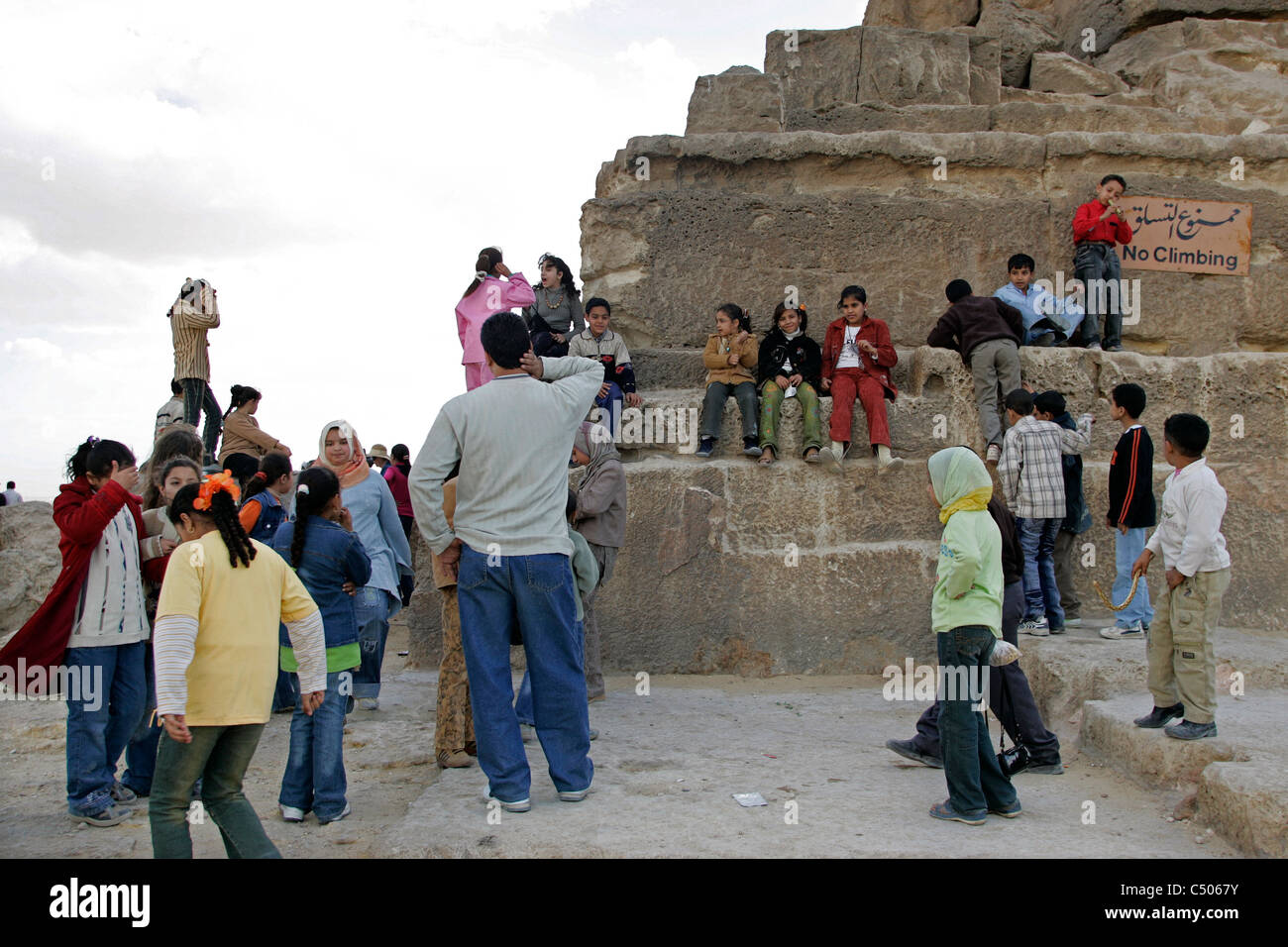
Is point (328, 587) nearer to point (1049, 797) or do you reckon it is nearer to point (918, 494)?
point (1049, 797)

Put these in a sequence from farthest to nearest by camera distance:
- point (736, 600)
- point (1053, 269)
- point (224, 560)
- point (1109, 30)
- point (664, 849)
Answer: point (1109, 30), point (1053, 269), point (736, 600), point (664, 849), point (224, 560)

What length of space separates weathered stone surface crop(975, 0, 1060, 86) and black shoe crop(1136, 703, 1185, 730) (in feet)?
23.0

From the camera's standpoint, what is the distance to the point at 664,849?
10.8 ft

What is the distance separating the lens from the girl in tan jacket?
6461mm

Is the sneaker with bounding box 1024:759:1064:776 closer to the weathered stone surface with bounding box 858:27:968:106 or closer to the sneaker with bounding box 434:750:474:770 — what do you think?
the sneaker with bounding box 434:750:474:770

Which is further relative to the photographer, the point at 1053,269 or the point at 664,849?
the point at 1053,269

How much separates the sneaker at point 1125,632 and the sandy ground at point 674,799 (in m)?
1.30

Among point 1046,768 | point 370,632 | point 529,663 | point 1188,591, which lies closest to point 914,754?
point 1046,768

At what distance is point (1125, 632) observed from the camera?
5.88 m

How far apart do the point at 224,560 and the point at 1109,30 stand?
10.2 m

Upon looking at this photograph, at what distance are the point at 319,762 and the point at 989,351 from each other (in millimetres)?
4877

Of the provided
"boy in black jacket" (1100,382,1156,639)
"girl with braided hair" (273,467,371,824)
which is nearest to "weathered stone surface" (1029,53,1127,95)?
"boy in black jacket" (1100,382,1156,639)

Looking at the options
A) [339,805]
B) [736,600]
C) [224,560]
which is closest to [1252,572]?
[736,600]

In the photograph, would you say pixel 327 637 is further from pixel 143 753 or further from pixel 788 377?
pixel 788 377
